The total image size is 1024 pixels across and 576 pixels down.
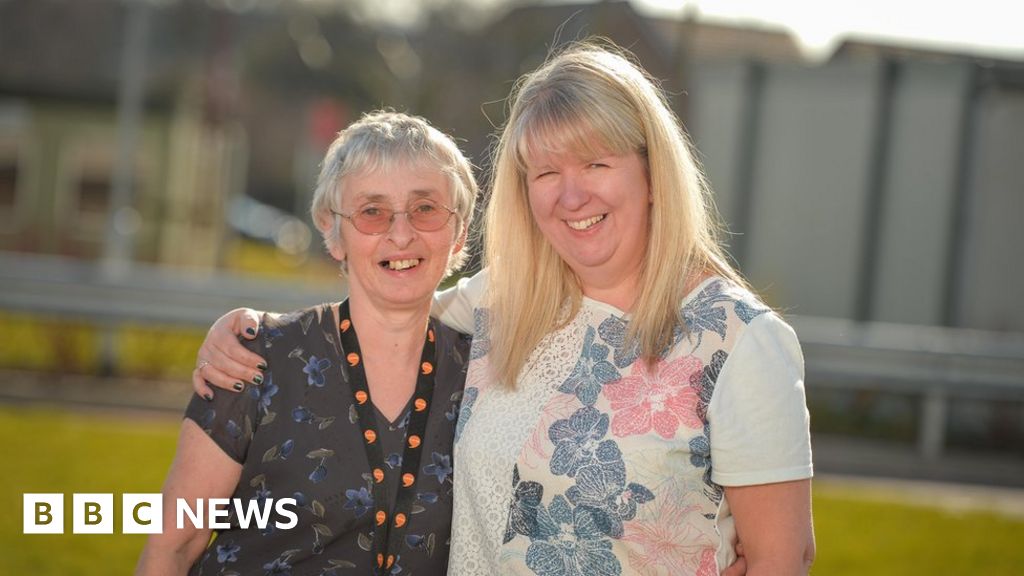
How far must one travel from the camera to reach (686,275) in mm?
3312

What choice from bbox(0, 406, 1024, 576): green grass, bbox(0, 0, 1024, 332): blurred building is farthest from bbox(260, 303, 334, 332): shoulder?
bbox(0, 0, 1024, 332): blurred building

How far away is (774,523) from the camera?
3.05 m

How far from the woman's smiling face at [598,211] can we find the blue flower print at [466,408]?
46cm

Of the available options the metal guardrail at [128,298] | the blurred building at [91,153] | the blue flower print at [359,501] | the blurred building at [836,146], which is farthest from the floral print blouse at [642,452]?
the blurred building at [91,153]

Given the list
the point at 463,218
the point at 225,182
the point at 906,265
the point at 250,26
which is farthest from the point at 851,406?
the point at 250,26

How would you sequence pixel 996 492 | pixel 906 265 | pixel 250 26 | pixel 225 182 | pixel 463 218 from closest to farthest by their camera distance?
pixel 463 218 → pixel 996 492 → pixel 906 265 → pixel 225 182 → pixel 250 26

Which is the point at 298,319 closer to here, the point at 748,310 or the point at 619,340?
the point at 619,340

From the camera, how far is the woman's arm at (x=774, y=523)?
3.04m

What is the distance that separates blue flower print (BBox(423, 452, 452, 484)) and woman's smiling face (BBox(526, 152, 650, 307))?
2.13 ft

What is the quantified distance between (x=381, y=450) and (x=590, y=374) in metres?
0.62

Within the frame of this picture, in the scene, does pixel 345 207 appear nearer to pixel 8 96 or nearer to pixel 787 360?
pixel 787 360

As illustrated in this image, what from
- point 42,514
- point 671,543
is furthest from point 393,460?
point 42,514

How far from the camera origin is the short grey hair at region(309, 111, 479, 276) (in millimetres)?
3492

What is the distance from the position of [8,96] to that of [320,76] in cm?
1978
